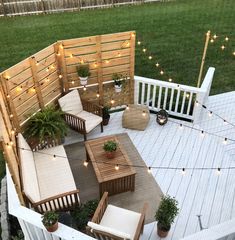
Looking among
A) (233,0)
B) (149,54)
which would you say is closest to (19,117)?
(149,54)

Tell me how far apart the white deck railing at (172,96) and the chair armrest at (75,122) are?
1797mm

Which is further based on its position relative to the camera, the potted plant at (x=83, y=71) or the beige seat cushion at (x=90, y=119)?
the potted plant at (x=83, y=71)

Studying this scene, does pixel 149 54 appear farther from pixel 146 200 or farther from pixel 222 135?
pixel 146 200

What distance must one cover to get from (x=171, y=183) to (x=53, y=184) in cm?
231

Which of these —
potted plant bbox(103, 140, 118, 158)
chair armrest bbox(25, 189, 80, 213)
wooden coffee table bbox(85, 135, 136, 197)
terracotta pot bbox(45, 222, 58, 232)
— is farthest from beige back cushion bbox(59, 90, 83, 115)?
terracotta pot bbox(45, 222, 58, 232)

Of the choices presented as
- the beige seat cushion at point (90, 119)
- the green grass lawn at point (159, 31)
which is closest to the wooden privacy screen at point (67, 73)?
the beige seat cushion at point (90, 119)

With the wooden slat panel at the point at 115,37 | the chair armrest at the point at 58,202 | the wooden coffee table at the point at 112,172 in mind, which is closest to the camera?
the chair armrest at the point at 58,202

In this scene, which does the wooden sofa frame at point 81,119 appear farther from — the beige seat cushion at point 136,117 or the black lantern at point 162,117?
the black lantern at point 162,117

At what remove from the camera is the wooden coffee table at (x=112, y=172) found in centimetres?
590

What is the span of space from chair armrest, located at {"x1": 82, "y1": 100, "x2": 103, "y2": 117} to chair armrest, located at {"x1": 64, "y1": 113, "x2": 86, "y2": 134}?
0.61 metres

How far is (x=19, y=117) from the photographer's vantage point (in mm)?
6625

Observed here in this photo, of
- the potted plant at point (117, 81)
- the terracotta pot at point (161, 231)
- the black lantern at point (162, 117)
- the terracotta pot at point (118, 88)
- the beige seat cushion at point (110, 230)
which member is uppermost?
the potted plant at point (117, 81)

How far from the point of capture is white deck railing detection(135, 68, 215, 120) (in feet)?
24.0

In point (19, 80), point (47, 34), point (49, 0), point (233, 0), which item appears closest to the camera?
point (19, 80)
